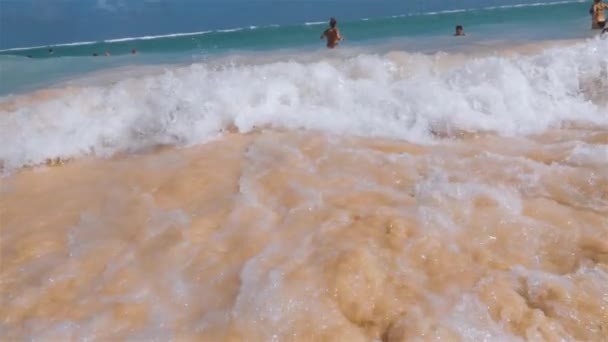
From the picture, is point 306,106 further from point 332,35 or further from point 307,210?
point 332,35

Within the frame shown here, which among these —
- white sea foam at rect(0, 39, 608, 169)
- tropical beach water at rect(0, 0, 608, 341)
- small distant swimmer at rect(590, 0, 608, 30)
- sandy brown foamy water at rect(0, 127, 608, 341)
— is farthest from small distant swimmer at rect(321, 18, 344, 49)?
sandy brown foamy water at rect(0, 127, 608, 341)

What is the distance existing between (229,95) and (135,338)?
9.84 ft

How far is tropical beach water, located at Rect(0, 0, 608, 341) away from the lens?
2.28 meters

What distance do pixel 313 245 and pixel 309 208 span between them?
1.35 ft

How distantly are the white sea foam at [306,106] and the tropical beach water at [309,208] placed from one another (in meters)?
0.02

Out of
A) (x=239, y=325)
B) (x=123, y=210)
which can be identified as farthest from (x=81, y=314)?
(x=123, y=210)

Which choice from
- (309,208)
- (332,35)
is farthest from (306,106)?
(332,35)

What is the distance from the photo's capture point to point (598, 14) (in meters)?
Answer: 14.1

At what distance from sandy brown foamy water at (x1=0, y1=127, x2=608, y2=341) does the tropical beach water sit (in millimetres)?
11

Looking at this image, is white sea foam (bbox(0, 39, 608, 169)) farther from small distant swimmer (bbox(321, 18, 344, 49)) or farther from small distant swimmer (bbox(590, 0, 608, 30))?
small distant swimmer (bbox(590, 0, 608, 30))

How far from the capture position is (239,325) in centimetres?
220

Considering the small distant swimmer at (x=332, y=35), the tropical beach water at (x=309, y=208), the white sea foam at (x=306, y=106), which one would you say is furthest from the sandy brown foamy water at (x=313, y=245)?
the small distant swimmer at (x=332, y=35)

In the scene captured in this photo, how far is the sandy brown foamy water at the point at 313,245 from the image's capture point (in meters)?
2.23

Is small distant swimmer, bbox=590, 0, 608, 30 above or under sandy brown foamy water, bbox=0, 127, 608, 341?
under
